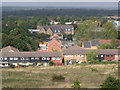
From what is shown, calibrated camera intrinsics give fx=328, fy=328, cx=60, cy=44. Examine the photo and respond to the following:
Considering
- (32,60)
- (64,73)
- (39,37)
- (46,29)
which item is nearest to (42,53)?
(32,60)

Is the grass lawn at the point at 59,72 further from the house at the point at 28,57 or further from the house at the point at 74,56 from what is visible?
the house at the point at 74,56

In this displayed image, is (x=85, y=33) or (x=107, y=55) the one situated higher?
(x=85, y=33)

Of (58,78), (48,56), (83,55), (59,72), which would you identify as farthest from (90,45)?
(58,78)

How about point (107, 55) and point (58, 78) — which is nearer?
point (58, 78)

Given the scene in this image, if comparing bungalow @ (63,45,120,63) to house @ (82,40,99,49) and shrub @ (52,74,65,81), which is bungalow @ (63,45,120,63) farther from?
shrub @ (52,74,65,81)

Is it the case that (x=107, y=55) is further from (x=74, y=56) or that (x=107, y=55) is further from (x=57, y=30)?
(x=57, y=30)

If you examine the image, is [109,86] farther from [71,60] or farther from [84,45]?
[84,45]

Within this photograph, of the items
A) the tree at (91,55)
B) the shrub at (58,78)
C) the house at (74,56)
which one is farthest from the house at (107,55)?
the shrub at (58,78)
